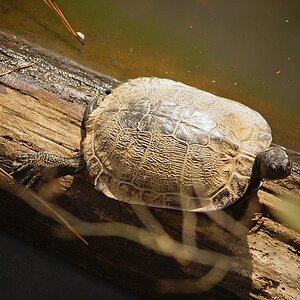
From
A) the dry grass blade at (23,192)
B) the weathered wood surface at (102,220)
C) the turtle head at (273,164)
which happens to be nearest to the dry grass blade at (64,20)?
the weathered wood surface at (102,220)

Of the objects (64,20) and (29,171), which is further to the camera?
(64,20)

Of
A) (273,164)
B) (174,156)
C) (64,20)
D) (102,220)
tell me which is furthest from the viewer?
(64,20)

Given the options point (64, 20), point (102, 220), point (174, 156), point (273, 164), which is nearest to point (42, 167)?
point (102, 220)

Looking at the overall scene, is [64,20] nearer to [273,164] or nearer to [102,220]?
[102,220]

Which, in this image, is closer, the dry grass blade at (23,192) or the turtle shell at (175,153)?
the turtle shell at (175,153)

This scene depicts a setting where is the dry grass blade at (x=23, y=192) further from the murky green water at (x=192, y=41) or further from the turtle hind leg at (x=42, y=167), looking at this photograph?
the murky green water at (x=192, y=41)

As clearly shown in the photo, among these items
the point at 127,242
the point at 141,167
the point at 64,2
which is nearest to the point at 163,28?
the point at 64,2

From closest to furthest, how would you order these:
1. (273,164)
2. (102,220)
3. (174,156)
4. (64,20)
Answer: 1. (273,164)
2. (174,156)
3. (102,220)
4. (64,20)
